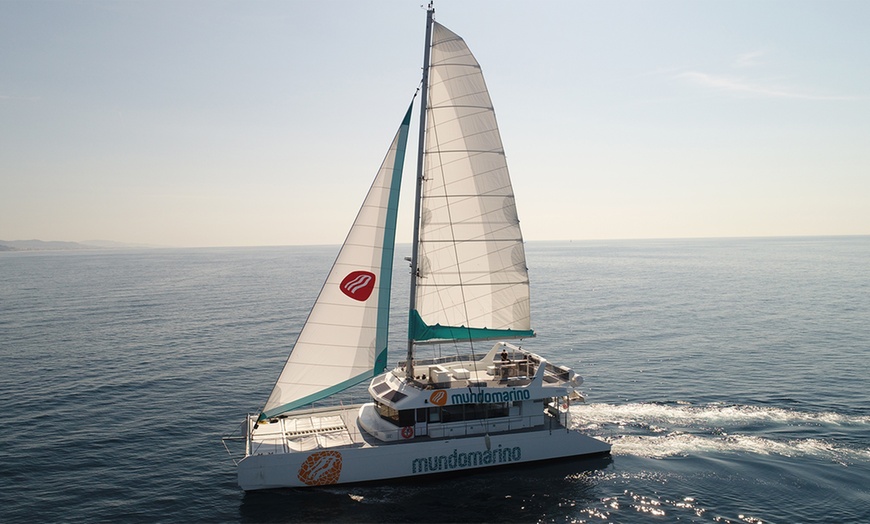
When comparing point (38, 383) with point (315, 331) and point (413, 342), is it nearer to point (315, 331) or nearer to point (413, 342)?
point (315, 331)

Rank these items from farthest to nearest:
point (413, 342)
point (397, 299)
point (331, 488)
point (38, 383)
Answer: point (397, 299) < point (38, 383) < point (413, 342) < point (331, 488)

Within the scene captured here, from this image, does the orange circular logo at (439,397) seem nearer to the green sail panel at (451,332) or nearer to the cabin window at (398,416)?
the cabin window at (398,416)

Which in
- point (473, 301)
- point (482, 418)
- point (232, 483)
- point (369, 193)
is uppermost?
point (369, 193)

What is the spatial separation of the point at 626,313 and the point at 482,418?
46.0 m

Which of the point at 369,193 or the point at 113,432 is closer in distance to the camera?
the point at 369,193

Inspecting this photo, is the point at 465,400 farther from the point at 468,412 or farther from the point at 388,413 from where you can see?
the point at 388,413

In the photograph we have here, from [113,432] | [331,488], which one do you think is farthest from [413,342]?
[113,432]

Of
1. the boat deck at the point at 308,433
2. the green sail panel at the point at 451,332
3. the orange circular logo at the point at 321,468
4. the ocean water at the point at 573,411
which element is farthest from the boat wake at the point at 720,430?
the orange circular logo at the point at 321,468

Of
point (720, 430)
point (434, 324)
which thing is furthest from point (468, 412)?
point (720, 430)

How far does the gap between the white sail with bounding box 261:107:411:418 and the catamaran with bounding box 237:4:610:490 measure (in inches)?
1.8

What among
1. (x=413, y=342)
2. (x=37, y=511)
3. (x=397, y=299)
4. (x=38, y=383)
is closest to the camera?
(x=37, y=511)

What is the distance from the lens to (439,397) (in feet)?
79.7

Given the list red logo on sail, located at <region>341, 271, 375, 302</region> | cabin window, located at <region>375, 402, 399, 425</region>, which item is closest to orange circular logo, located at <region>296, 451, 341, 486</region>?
cabin window, located at <region>375, 402, 399, 425</region>

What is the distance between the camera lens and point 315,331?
78.0 ft
